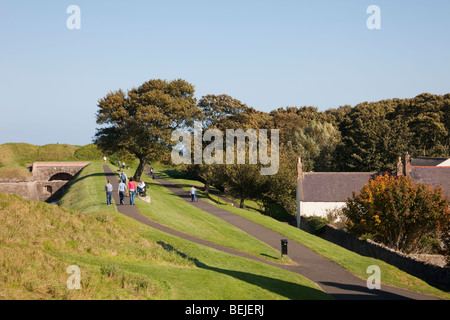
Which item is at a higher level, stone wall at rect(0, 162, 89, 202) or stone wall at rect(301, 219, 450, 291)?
stone wall at rect(0, 162, 89, 202)

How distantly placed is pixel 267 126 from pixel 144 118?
45.2 meters

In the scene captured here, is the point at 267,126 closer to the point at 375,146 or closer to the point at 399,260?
the point at 375,146

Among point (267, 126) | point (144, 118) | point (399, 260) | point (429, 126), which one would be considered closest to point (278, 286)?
point (399, 260)

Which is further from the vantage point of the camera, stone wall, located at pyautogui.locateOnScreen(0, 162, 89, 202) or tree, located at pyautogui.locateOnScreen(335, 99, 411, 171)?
stone wall, located at pyautogui.locateOnScreen(0, 162, 89, 202)

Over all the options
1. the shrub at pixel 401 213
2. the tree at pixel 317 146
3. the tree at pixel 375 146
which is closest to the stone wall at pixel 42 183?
the tree at pixel 317 146

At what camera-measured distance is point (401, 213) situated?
3728cm

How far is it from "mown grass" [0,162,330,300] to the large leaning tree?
32.3 m

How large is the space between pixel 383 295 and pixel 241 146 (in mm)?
44151

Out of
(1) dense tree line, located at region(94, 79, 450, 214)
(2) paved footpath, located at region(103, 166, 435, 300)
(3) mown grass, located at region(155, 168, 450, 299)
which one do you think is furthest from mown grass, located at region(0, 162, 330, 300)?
(1) dense tree line, located at region(94, 79, 450, 214)

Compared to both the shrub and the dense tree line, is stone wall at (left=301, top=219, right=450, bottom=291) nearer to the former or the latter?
the shrub

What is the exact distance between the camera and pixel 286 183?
187ft

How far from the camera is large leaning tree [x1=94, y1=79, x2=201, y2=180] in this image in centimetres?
5931

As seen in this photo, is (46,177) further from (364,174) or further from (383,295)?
(383,295)
